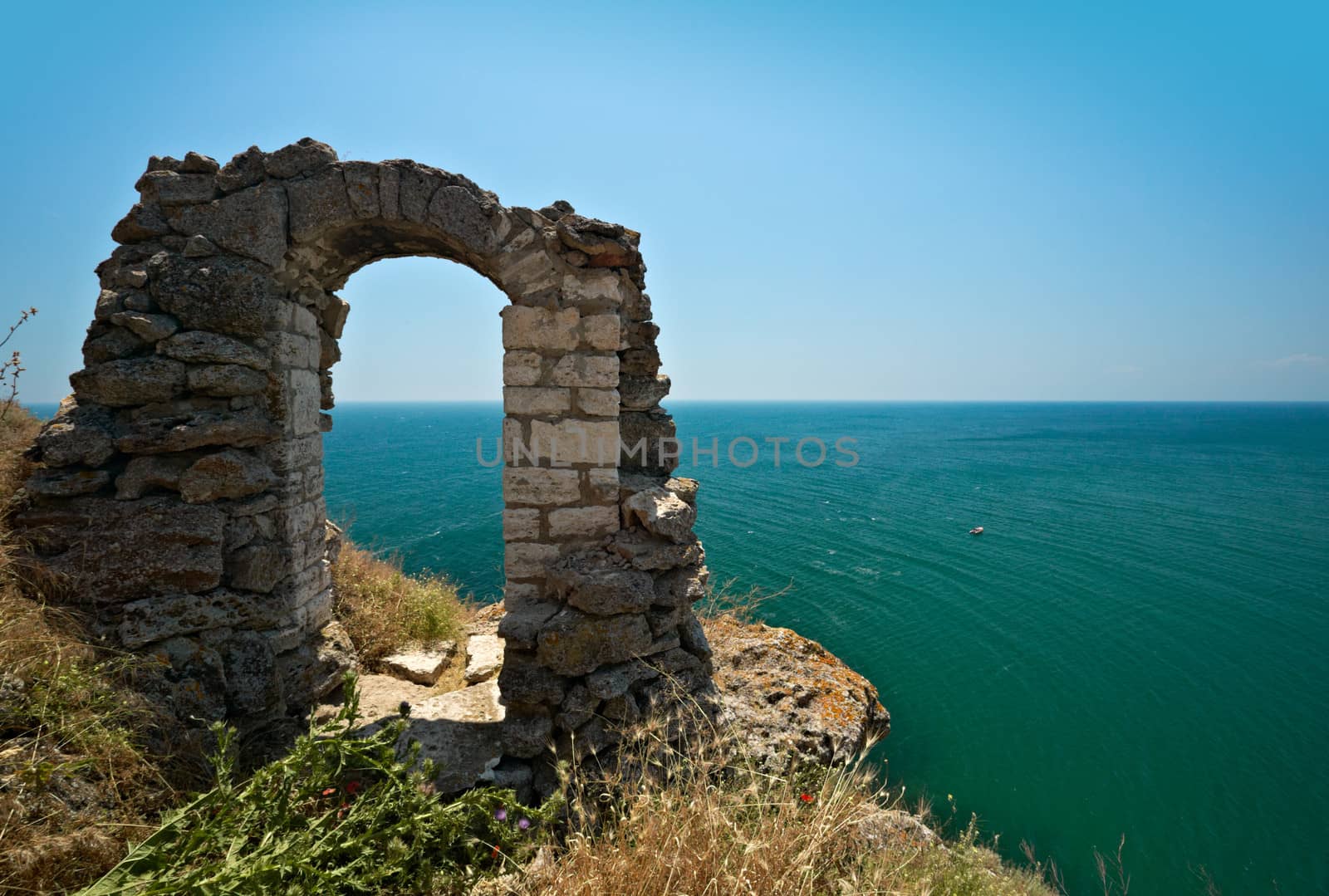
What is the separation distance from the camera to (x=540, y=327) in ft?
13.8

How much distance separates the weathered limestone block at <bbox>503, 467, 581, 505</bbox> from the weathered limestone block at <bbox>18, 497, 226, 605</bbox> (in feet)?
6.04

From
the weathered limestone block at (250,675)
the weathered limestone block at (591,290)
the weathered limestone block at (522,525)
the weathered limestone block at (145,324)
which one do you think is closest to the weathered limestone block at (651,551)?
the weathered limestone block at (522,525)

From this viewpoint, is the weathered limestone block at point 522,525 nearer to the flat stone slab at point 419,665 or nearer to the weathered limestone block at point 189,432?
the weathered limestone block at point 189,432

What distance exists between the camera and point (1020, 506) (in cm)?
2538

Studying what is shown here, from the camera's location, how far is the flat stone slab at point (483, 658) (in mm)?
5277

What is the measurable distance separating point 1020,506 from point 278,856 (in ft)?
93.2

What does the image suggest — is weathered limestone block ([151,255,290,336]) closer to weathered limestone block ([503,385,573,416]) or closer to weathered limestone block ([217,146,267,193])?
weathered limestone block ([217,146,267,193])

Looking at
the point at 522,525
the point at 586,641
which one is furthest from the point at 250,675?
the point at 586,641

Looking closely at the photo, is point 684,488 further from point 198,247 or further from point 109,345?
point 109,345

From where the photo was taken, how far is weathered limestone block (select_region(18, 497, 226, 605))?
359 centimetres

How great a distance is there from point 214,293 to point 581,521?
281 cm

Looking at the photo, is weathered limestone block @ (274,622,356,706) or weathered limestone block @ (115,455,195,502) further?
weathered limestone block @ (274,622,356,706)

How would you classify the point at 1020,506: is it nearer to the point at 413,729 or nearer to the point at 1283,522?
the point at 1283,522

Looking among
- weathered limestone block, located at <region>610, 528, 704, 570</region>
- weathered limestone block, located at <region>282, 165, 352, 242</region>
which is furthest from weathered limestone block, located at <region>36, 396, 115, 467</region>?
weathered limestone block, located at <region>610, 528, 704, 570</region>
